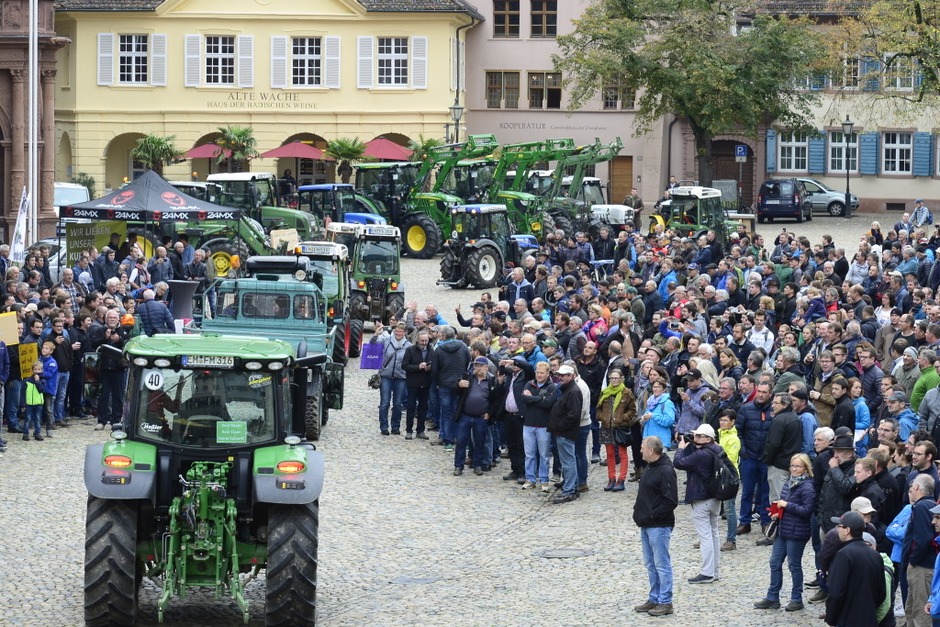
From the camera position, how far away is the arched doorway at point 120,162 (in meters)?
57.7

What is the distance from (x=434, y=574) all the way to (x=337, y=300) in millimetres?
11191

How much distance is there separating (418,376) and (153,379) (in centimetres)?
892

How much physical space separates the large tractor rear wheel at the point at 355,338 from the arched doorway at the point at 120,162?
99.9ft

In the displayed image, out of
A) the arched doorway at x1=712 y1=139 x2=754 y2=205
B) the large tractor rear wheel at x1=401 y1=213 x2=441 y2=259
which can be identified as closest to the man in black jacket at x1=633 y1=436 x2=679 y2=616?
the large tractor rear wheel at x1=401 y1=213 x2=441 y2=259

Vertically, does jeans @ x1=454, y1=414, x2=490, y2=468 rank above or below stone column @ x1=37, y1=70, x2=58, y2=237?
below

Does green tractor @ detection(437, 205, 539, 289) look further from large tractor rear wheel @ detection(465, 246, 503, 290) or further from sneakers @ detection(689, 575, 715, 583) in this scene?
sneakers @ detection(689, 575, 715, 583)

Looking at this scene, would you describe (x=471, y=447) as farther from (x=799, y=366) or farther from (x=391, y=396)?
(x=799, y=366)

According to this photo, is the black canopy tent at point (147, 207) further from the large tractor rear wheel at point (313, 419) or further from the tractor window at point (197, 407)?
the tractor window at point (197, 407)

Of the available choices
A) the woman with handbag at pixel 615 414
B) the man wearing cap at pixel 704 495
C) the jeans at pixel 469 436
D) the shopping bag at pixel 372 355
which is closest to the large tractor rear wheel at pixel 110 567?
the man wearing cap at pixel 704 495

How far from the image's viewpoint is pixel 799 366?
19.2m

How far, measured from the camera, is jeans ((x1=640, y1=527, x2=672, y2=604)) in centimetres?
1438

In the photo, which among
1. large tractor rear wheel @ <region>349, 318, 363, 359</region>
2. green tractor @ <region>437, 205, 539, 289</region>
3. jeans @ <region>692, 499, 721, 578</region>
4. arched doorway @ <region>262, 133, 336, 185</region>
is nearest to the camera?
jeans @ <region>692, 499, 721, 578</region>

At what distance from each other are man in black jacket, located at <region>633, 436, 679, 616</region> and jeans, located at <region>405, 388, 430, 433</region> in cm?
812

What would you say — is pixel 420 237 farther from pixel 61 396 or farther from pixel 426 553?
pixel 426 553
